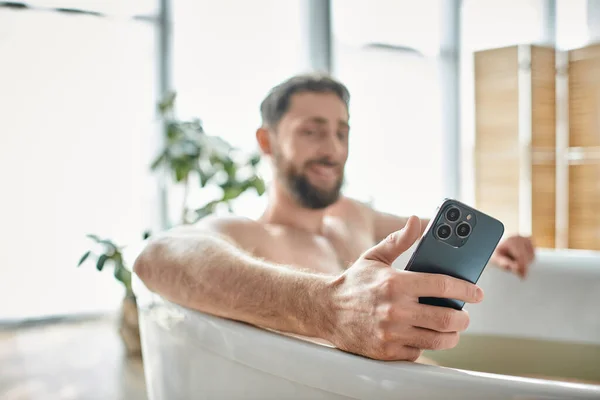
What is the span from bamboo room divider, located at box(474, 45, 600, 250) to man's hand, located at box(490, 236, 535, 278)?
1698 millimetres

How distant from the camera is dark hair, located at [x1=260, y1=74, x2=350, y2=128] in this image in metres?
1.28

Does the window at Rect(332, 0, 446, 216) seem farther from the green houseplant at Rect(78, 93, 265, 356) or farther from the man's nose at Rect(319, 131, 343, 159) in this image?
the man's nose at Rect(319, 131, 343, 159)

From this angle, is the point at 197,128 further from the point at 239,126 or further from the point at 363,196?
the point at 363,196

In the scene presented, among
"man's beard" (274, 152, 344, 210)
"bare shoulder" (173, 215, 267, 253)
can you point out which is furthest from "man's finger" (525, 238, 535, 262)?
"bare shoulder" (173, 215, 267, 253)

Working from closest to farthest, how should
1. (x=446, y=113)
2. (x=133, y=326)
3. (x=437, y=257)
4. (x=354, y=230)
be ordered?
(x=437, y=257), (x=354, y=230), (x=133, y=326), (x=446, y=113)

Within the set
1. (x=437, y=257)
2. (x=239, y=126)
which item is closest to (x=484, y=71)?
(x=239, y=126)

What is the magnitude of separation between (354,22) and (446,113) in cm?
71

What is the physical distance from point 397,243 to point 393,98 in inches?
116

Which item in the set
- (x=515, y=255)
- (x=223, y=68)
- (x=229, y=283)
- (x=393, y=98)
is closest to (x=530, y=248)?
(x=515, y=255)

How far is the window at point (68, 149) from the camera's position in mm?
2506

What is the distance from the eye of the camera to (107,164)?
271 cm

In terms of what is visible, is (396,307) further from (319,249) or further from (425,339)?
(319,249)

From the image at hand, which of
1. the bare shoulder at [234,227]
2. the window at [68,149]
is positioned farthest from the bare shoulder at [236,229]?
the window at [68,149]

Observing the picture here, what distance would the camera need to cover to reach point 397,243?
556mm
